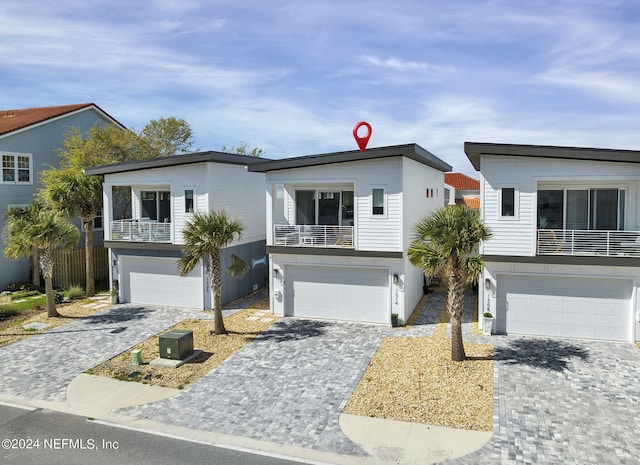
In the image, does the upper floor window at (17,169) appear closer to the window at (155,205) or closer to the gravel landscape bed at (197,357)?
the window at (155,205)

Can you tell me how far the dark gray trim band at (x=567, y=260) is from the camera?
52.3 feet

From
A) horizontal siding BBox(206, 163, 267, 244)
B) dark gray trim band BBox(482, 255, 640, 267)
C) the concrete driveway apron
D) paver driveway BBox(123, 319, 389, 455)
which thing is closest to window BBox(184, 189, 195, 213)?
horizontal siding BBox(206, 163, 267, 244)

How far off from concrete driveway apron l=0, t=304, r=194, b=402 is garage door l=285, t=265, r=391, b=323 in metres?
4.70

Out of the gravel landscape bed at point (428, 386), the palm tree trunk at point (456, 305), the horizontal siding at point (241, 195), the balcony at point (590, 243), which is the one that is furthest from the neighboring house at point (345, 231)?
the balcony at point (590, 243)

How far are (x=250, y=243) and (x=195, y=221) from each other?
23.8 ft

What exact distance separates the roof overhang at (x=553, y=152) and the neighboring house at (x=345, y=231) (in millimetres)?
2333

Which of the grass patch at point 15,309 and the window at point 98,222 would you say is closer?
the grass patch at point 15,309

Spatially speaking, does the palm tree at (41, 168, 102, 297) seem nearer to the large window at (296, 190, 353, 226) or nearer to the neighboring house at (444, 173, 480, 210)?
the large window at (296, 190, 353, 226)

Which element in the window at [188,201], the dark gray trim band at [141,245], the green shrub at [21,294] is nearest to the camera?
the window at [188,201]

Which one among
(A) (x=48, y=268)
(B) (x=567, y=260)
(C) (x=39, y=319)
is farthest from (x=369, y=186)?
(C) (x=39, y=319)

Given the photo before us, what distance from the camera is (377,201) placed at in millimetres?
18875

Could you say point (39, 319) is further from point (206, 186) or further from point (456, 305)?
point (456, 305)

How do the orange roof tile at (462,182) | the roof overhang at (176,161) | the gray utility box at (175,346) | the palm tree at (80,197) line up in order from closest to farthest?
the gray utility box at (175,346) < the roof overhang at (176,161) < the palm tree at (80,197) < the orange roof tile at (462,182)

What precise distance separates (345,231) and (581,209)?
841 cm
